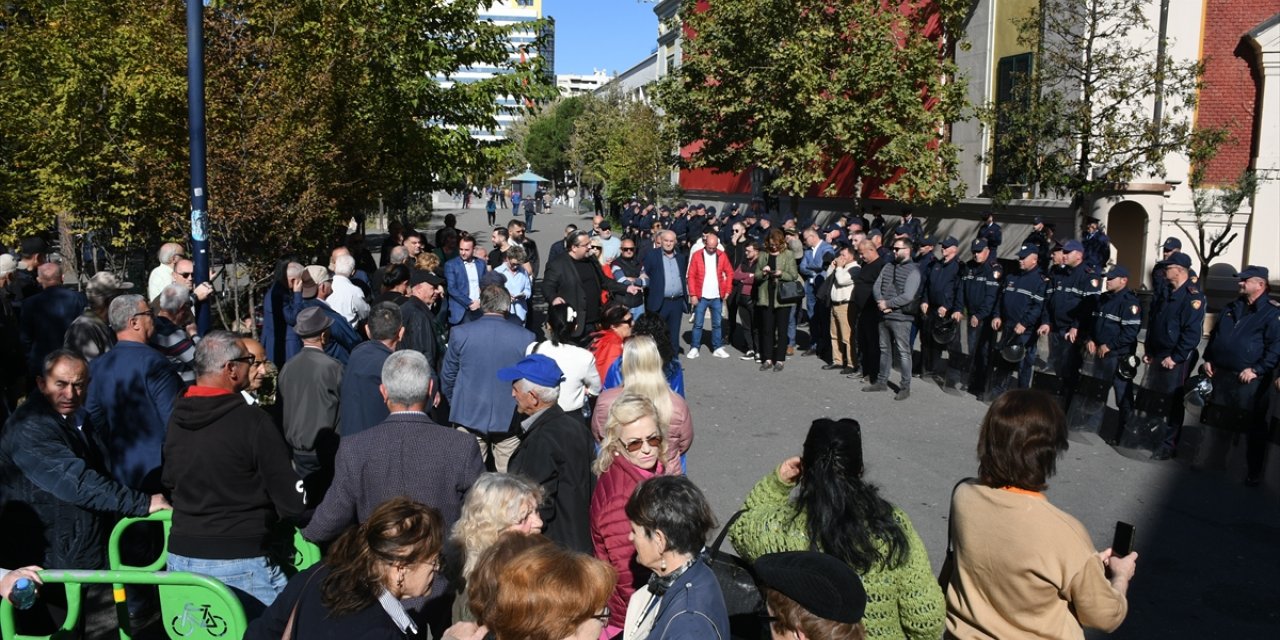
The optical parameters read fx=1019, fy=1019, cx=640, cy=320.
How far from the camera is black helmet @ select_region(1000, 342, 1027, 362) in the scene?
11.3 m

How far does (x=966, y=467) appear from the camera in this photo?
9.30 m

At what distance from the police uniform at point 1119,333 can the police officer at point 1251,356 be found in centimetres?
97

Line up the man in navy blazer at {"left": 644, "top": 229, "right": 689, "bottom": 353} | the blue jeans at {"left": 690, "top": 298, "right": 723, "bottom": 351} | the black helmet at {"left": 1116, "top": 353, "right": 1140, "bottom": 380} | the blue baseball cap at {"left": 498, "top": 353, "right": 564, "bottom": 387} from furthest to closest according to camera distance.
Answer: the blue jeans at {"left": 690, "top": 298, "right": 723, "bottom": 351}
the man in navy blazer at {"left": 644, "top": 229, "right": 689, "bottom": 353}
the black helmet at {"left": 1116, "top": 353, "right": 1140, "bottom": 380}
the blue baseball cap at {"left": 498, "top": 353, "right": 564, "bottom": 387}

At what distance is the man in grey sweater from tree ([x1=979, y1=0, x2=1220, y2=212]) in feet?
19.0

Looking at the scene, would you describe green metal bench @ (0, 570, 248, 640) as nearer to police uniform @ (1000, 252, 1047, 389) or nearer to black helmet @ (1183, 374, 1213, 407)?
black helmet @ (1183, 374, 1213, 407)

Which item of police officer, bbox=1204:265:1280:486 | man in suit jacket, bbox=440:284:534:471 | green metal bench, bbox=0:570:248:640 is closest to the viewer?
green metal bench, bbox=0:570:248:640

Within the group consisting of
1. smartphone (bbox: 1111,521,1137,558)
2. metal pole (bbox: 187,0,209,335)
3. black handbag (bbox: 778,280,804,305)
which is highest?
metal pole (bbox: 187,0,209,335)

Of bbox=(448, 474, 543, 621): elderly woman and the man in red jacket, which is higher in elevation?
the man in red jacket

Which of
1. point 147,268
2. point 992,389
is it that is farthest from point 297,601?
point 147,268

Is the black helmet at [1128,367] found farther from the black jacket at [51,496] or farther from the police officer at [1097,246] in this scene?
the black jacket at [51,496]

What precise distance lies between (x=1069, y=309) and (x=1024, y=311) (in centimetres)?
54

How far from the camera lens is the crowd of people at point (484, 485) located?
3.30m

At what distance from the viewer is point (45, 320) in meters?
8.99

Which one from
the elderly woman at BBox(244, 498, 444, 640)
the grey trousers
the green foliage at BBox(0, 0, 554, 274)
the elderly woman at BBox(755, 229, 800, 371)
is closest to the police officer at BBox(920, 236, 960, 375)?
the grey trousers
